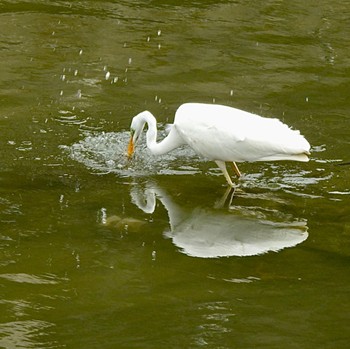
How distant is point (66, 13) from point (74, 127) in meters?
4.41

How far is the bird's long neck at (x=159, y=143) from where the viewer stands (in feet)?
28.8

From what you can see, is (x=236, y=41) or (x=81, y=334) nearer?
(x=81, y=334)

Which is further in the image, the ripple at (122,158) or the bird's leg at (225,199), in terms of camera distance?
the ripple at (122,158)

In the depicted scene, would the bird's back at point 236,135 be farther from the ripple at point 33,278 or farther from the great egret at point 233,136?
the ripple at point 33,278

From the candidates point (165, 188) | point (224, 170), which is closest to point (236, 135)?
point (224, 170)

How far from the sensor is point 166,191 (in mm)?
8172

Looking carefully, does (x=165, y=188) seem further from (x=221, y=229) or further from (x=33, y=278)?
(x=33, y=278)

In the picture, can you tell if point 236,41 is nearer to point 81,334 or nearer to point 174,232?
point 174,232

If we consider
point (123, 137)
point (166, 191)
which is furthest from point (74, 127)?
point (166, 191)

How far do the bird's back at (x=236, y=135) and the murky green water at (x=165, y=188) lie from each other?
294 mm

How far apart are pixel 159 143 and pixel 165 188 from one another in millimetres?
825

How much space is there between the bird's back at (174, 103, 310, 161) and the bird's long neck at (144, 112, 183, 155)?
164 millimetres

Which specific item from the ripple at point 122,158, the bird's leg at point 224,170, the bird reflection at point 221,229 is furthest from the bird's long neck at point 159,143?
the bird reflection at point 221,229

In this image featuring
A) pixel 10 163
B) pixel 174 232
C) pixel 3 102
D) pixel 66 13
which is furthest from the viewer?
pixel 66 13
